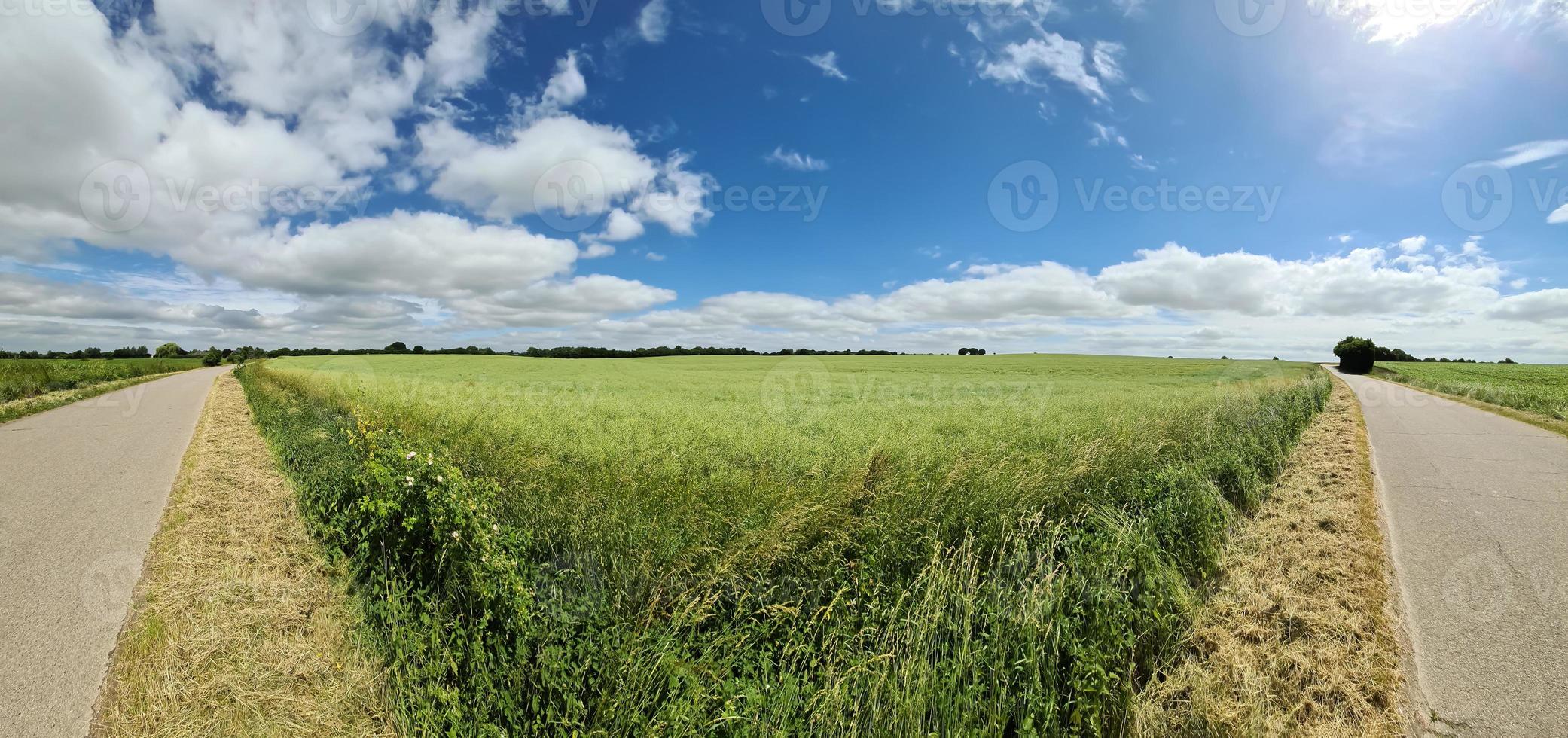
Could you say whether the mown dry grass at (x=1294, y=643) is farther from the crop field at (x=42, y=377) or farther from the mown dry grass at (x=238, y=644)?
the crop field at (x=42, y=377)

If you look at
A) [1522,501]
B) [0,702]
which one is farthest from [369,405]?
[1522,501]

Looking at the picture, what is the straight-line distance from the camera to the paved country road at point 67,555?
153 inches

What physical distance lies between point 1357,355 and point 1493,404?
2562 inches

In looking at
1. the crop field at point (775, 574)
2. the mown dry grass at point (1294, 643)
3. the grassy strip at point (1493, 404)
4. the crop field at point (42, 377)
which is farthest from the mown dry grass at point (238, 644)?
the crop field at point (42, 377)

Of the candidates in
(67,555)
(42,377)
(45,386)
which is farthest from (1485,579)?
(42,377)

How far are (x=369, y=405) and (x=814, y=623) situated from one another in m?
14.7

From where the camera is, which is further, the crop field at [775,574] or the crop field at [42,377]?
the crop field at [42,377]

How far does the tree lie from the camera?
2815 inches

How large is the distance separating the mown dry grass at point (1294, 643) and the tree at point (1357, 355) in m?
88.9

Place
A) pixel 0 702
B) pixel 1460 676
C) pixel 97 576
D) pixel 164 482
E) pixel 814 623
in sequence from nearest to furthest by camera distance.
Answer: pixel 0 702 < pixel 1460 676 < pixel 814 623 < pixel 97 576 < pixel 164 482

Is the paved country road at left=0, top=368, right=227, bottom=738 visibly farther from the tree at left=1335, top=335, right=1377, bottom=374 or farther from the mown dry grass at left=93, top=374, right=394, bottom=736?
the tree at left=1335, top=335, right=1377, bottom=374

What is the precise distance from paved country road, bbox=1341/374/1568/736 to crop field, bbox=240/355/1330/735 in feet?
5.48

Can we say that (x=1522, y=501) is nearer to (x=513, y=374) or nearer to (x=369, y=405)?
(x=369, y=405)

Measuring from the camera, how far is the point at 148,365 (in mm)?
61969
